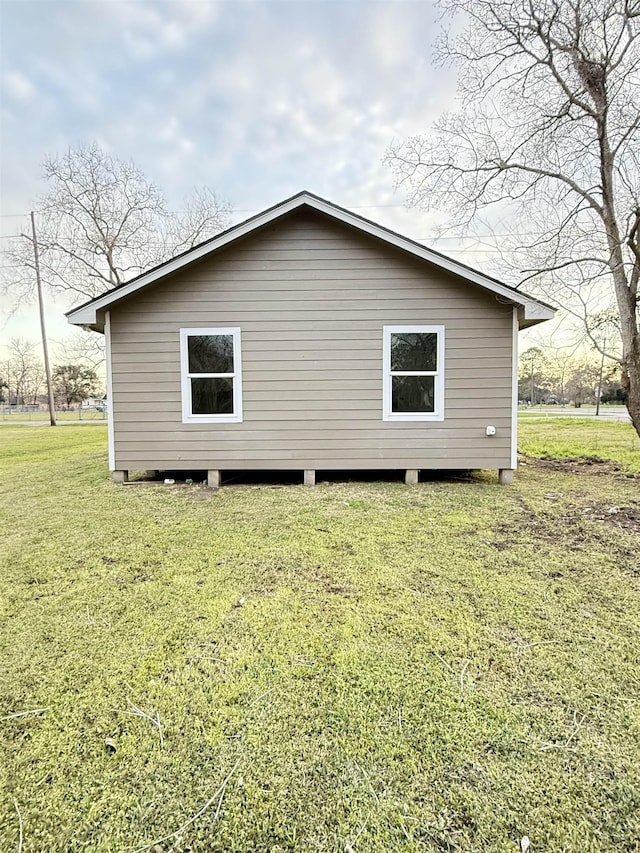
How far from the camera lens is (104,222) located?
17.2m

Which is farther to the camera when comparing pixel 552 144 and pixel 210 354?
pixel 552 144

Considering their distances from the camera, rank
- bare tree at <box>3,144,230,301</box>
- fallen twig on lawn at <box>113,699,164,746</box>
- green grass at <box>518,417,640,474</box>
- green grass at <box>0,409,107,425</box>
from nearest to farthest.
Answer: fallen twig on lawn at <box>113,699,164,746</box>, green grass at <box>518,417,640,474</box>, bare tree at <box>3,144,230,301</box>, green grass at <box>0,409,107,425</box>

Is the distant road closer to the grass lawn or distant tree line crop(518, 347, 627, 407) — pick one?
distant tree line crop(518, 347, 627, 407)

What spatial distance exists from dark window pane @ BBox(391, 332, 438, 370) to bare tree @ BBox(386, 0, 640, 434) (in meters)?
3.06

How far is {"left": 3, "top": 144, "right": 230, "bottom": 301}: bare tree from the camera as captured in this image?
16.5 m

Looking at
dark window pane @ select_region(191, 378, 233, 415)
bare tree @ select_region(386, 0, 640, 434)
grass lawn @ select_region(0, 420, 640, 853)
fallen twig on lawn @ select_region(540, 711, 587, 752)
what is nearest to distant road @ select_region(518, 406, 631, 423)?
bare tree @ select_region(386, 0, 640, 434)

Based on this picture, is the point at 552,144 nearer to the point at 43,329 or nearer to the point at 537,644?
the point at 537,644

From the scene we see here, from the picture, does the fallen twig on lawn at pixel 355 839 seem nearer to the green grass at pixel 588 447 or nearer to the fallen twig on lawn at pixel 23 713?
the fallen twig on lawn at pixel 23 713

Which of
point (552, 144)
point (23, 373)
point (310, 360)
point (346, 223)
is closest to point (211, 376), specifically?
point (310, 360)

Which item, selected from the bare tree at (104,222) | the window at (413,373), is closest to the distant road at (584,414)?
the window at (413,373)

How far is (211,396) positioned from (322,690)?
16.2 ft

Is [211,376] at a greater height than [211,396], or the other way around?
[211,376]

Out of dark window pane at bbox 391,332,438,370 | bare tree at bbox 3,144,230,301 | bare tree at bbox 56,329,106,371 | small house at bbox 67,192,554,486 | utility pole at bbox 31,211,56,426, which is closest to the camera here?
small house at bbox 67,192,554,486

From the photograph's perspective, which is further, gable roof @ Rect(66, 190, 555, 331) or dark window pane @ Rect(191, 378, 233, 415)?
dark window pane @ Rect(191, 378, 233, 415)
